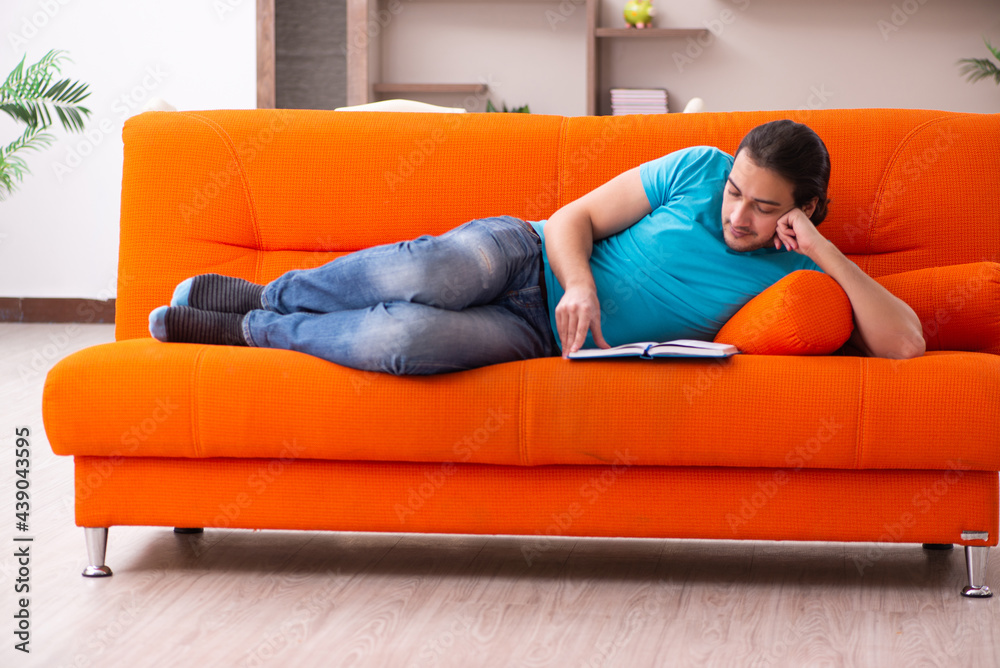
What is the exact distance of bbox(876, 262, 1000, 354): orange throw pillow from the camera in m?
1.81

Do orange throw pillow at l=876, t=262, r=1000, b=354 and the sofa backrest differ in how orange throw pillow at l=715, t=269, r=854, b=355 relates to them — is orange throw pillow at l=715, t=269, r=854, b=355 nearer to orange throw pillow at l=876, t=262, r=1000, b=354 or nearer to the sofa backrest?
orange throw pillow at l=876, t=262, r=1000, b=354

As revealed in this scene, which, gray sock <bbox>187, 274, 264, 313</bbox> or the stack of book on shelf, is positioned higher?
the stack of book on shelf

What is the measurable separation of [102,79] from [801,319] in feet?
14.9

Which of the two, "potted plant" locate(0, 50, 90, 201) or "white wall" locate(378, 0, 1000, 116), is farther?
"white wall" locate(378, 0, 1000, 116)

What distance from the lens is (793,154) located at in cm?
172

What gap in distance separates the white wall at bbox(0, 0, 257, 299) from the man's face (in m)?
3.86

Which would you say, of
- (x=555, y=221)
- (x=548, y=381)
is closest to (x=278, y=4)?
(x=555, y=221)

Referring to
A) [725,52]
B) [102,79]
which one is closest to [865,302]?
[725,52]

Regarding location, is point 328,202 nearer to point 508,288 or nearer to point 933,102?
point 508,288

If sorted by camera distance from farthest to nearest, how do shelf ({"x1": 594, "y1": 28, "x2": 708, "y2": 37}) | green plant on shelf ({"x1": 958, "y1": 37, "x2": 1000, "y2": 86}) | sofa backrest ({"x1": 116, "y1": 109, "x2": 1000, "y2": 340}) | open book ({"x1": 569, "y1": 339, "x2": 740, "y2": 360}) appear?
1. shelf ({"x1": 594, "y1": 28, "x2": 708, "y2": 37})
2. green plant on shelf ({"x1": 958, "y1": 37, "x2": 1000, "y2": 86})
3. sofa backrest ({"x1": 116, "y1": 109, "x2": 1000, "y2": 340})
4. open book ({"x1": 569, "y1": 339, "x2": 740, "y2": 360})

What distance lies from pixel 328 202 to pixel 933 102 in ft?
13.7

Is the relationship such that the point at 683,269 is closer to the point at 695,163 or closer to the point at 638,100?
the point at 695,163

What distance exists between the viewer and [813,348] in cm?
169

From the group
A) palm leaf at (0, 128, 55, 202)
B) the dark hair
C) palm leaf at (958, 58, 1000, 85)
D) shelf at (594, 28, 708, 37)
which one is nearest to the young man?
the dark hair
